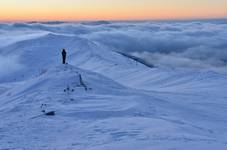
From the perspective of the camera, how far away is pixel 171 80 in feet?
148

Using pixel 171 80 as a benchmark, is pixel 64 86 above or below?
above

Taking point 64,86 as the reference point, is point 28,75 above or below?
below

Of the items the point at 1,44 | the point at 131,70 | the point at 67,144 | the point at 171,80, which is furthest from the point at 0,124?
the point at 1,44

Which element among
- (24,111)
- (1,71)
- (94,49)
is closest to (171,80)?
(24,111)

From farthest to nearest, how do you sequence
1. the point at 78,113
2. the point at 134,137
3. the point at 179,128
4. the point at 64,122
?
the point at 78,113, the point at 64,122, the point at 179,128, the point at 134,137

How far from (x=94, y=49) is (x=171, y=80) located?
4582cm

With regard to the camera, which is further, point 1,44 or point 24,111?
point 1,44

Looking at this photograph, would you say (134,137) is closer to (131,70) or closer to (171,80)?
(171,80)

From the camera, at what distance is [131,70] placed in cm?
5862

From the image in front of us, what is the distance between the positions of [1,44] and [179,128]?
9239 centimetres

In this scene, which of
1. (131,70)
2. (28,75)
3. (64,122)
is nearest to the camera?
(64,122)

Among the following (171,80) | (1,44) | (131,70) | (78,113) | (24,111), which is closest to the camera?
(78,113)

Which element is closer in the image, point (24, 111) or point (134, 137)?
point (134, 137)

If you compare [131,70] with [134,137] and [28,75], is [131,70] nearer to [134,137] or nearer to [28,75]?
[28,75]
